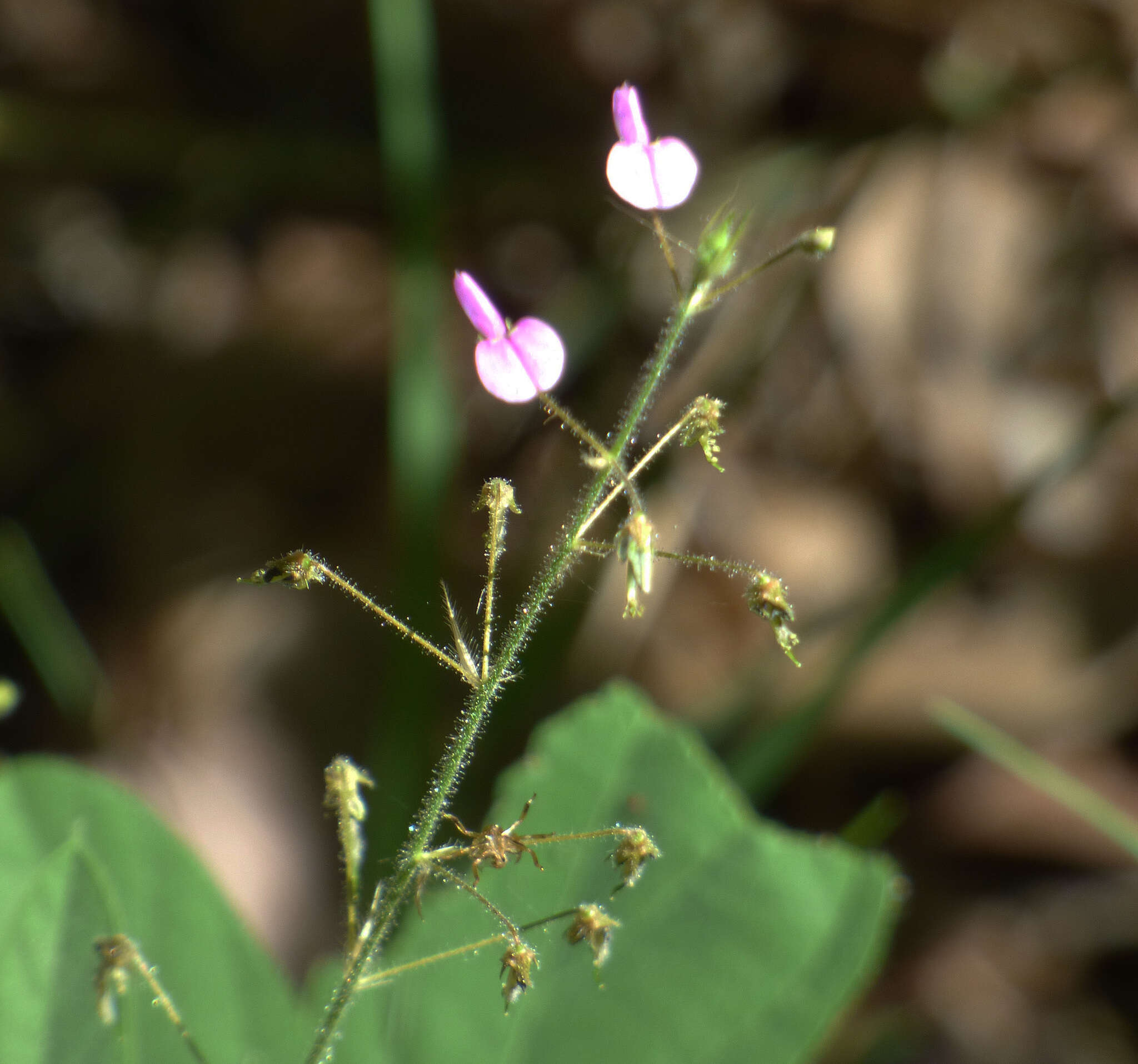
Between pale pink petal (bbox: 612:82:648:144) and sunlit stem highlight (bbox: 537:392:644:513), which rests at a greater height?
pale pink petal (bbox: 612:82:648:144)

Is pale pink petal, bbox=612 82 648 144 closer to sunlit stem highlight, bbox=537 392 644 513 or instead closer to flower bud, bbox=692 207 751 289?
flower bud, bbox=692 207 751 289

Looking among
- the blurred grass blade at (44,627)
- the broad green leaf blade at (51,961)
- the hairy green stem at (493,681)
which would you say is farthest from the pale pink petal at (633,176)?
the blurred grass blade at (44,627)

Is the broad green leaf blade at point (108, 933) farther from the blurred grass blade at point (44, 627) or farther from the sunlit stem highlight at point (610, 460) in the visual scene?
the blurred grass blade at point (44, 627)

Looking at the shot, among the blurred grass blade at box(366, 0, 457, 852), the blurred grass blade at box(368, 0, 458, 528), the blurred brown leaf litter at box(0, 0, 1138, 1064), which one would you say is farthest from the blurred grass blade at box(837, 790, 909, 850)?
the blurred grass blade at box(368, 0, 458, 528)

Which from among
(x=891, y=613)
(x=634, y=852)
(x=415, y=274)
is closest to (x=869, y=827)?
(x=891, y=613)

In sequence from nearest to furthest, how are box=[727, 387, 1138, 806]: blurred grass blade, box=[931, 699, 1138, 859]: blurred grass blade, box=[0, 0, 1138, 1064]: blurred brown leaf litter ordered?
box=[931, 699, 1138, 859]: blurred grass blade, box=[727, 387, 1138, 806]: blurred grass blade, box=[0, 0, 1138, 1064]: blurred brown leaf litter

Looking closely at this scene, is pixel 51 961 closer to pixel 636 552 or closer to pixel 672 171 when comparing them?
pixel 636 552

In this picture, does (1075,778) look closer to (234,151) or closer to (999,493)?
(999,493)

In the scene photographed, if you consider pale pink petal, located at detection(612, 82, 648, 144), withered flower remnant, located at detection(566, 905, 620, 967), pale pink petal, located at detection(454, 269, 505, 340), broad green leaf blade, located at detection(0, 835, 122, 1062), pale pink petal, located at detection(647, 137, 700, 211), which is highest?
pale pink petal, located at detection(612, 82, 648, 144)
